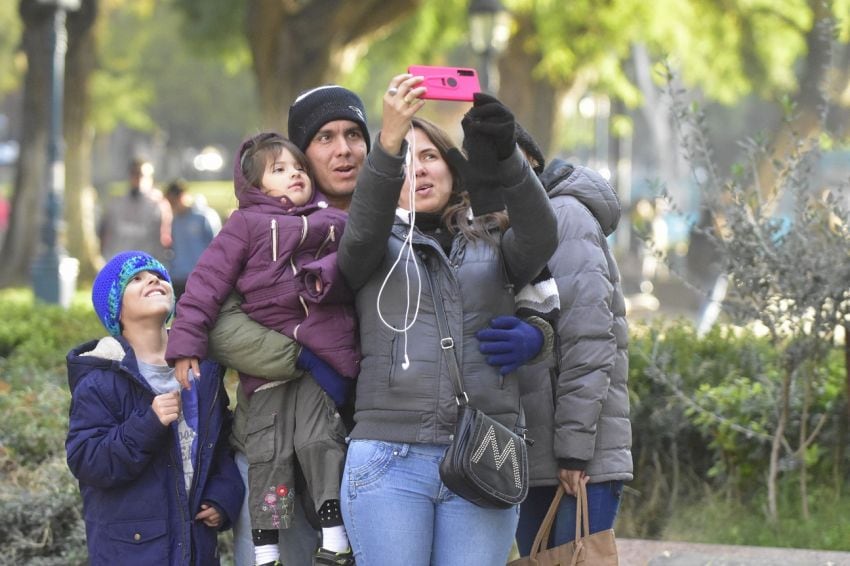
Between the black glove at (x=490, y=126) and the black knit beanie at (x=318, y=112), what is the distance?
636mm

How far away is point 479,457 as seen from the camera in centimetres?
350

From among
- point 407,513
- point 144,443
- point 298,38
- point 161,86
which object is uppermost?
point 161,86

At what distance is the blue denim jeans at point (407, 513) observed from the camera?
356 cm

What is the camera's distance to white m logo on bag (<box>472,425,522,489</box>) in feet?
11.5

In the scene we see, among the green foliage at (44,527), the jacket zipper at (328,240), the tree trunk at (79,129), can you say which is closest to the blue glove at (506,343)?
the jacket zipper at (328,240)

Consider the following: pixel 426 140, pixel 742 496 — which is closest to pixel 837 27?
pixel 742 496

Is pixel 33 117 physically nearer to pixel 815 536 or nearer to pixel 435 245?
pixel 815 536

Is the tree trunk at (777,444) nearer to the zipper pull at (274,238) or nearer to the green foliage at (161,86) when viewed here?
the zipper pull at (274,238)

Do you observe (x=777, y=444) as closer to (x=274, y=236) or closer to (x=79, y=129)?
(x=274, y=236)

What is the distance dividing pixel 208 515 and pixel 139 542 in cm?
21

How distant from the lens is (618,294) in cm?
431

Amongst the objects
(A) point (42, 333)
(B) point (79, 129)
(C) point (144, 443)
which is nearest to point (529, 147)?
(C) point (144, 443)

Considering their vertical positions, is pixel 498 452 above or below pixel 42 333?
below

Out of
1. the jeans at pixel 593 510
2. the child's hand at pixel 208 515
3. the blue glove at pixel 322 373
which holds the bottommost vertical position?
the jeans at pixel 593 510
